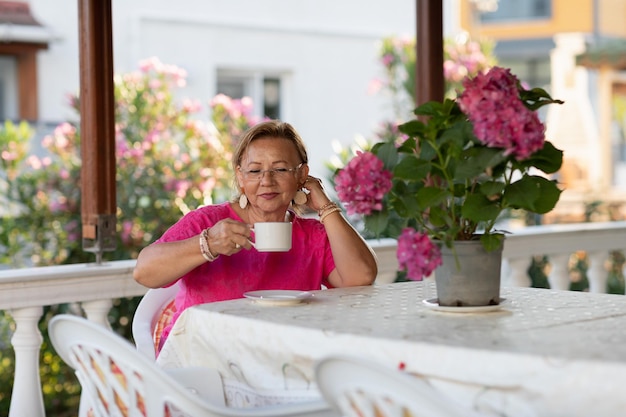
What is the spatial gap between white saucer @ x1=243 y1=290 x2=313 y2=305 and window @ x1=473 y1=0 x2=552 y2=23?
13.0m

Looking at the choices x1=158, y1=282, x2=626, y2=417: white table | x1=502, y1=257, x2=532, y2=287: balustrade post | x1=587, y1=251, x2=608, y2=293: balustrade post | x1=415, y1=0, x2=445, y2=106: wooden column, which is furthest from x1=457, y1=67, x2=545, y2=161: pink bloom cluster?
x1=587, y1=251, x2=608, y2=293: balustrade post

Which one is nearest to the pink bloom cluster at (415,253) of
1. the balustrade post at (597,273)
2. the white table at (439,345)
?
the white table at (439,345)

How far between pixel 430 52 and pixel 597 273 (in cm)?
137

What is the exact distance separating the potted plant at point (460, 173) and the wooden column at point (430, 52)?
5.98ft

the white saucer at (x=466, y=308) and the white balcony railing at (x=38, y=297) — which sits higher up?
the white saucer at (x=466, y=308)

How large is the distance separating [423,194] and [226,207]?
2.61 ft

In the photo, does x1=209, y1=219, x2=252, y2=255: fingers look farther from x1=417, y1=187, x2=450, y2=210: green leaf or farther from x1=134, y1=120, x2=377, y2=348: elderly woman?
x1=417, y1=187, x2=450, y2=210: green leaf

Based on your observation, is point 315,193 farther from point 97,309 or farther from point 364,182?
point 97,309

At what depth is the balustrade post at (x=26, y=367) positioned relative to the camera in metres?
3.09

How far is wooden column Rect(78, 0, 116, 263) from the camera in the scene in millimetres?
3264

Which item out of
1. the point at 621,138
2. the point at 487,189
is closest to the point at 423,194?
the point at 487,189

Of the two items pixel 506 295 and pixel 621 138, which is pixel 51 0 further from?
pixel 621 138

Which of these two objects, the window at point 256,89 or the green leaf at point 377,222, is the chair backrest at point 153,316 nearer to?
the green leaf at point 377,222

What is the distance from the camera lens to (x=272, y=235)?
2.36 m
